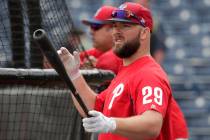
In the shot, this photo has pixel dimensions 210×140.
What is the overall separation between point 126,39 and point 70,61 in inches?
15.6

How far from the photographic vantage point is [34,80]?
15.1ft

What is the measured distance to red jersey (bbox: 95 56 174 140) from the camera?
353 centimetres

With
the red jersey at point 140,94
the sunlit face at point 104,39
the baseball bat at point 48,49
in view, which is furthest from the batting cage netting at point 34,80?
the baseball bat at point 48,49

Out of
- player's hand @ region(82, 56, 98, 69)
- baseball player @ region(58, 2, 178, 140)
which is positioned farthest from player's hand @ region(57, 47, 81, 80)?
player's hand @ region(82, 56, 98, 69)

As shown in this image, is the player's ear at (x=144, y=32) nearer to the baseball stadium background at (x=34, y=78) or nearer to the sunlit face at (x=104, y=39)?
the baseball stadium background at (x=34, y=78)

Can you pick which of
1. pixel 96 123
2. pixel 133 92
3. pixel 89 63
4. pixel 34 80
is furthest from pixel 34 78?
pixel 96 123

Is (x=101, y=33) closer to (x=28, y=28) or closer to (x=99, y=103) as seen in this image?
(x=28, y=28)

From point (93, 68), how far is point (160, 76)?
1.63 meters

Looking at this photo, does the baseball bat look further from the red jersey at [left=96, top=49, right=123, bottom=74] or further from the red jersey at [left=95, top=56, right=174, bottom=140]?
the red jersey at [left=96, top=49, right=123, bottom=74]

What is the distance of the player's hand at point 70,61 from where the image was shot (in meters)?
3.96

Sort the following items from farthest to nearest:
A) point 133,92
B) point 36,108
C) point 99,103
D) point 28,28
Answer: point 28,28, point 36,108, point 99,103, point 133,92

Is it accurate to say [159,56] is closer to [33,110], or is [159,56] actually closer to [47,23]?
[47,23]

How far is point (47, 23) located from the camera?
5172mm

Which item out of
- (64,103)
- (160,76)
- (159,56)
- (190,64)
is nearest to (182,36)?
(190,64)
